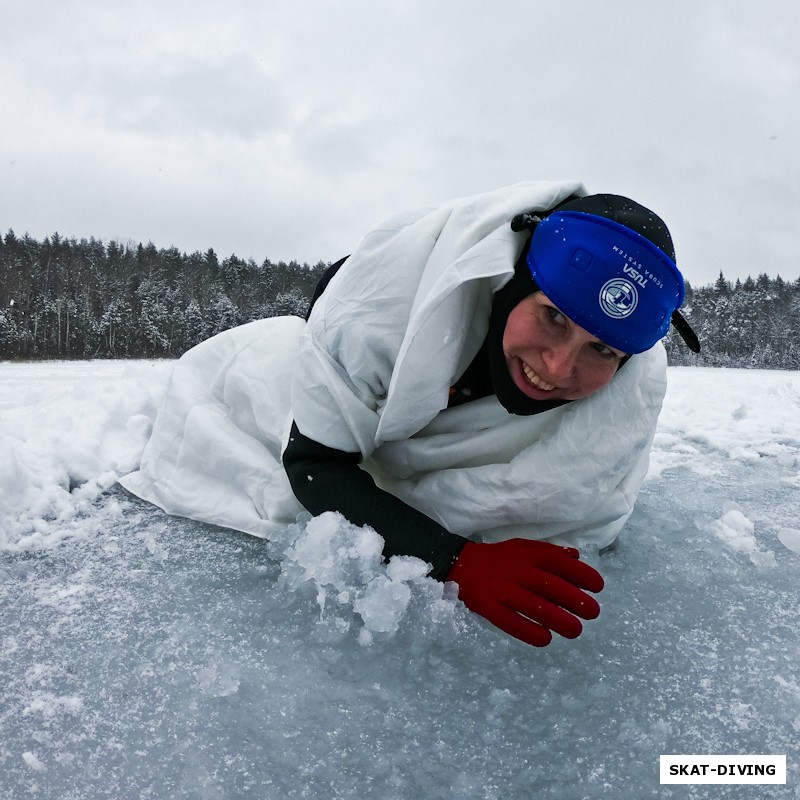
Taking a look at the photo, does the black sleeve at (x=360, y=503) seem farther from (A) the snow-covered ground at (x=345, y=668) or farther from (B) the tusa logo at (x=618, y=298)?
(B) the tusa logo at (x=618, y=298)

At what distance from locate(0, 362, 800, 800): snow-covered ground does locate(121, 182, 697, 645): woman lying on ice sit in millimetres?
93

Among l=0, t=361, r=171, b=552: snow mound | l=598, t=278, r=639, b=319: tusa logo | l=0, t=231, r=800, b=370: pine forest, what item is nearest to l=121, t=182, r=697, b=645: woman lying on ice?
l=598, t=278, r=639, b=319: tusa logo

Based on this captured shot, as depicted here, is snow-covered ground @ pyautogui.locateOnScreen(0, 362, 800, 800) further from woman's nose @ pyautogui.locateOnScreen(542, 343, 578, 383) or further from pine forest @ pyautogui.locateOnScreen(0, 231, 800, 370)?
pine forest @ pyautogui.locateOnScreen(0, 231, 800, 370)

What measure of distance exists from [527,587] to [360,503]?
381mm

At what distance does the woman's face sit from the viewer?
116cm

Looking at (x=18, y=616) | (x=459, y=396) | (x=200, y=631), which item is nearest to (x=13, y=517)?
(x=18, y=616)

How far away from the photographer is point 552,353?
3.86 ft

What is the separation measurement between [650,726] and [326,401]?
89 cm

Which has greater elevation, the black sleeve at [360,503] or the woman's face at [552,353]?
the woman's face at [552,353]

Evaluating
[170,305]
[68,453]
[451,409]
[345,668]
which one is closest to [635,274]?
[451,409]

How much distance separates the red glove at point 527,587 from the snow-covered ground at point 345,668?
55 mm

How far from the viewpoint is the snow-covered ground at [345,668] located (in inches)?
32.1

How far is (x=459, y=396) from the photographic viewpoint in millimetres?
1442

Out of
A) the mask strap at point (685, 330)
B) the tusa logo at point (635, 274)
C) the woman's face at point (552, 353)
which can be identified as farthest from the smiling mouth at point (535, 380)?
the mask strap at point (685, 330)
